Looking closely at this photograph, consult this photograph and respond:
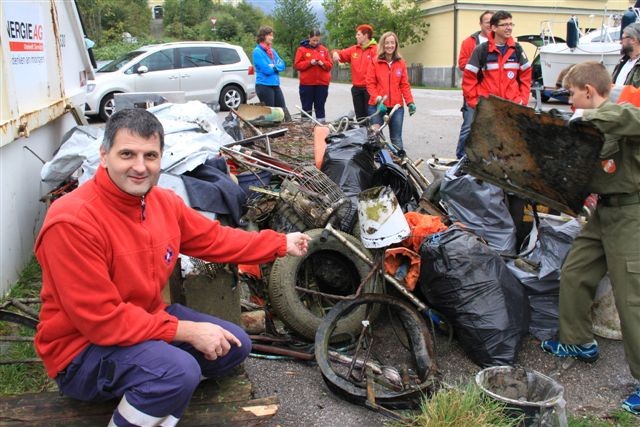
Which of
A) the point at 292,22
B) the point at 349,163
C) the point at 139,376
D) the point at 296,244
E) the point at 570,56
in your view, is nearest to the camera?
the point at 139,376

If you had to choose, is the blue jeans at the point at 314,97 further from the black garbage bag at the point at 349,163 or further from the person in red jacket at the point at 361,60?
the black garbage bag at the point at 349,163

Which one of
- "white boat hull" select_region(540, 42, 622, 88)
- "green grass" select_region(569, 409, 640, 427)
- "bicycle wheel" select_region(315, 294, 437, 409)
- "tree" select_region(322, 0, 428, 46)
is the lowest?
"green grass" select_region(569, 409, 640, 427)

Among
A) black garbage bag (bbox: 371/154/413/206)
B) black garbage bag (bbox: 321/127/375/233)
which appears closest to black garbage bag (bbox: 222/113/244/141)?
black garbage bag (bbox: 321/127/375/233)

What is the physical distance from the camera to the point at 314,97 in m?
9.77

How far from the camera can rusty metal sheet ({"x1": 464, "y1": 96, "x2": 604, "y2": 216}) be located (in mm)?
3123

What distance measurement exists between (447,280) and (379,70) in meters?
4.69

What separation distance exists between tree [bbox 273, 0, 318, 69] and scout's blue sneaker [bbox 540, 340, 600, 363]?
142 ft

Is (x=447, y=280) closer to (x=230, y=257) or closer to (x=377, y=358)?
(x=377, y=358)

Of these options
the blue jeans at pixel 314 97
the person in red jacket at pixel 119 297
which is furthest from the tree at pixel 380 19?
the person in red jacket at pixel 119 297

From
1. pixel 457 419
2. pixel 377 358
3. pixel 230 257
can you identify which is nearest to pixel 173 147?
pixel 230 257

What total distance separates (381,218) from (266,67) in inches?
245

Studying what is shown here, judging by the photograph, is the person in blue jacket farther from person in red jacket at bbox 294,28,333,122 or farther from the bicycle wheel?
the bicycle wheel

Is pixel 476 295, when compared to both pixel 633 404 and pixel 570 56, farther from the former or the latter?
pixel 570 56

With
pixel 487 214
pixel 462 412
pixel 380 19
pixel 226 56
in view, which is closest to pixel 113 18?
pixel 380 19
